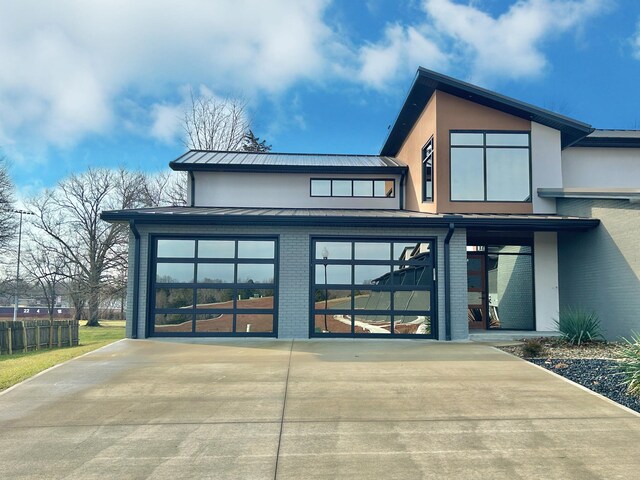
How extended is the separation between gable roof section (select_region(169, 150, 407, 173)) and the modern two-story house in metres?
2.19

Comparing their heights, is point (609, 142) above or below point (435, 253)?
above

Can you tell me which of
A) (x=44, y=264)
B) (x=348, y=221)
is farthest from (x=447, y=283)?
(x=44, y=264)

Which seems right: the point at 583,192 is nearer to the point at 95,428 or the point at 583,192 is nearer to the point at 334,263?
the point at 334,263

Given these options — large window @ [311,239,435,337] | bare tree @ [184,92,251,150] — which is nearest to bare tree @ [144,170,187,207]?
bare tree @ [184,92,251,150]

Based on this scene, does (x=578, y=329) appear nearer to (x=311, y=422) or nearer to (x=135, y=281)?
(x=311, y=422)

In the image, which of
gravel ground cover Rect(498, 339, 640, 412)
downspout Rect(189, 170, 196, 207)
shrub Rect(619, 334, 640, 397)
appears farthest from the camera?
downspout Rect(189, 170, 196, 207)

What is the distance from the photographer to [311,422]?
618 centimetres

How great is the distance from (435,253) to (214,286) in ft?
19.2

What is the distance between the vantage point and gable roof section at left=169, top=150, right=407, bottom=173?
53.5 ft

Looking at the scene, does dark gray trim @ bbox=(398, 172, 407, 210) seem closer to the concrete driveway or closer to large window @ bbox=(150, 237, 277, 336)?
large window @ bbox=(150, 237, 277, 336)

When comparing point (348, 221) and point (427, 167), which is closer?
point (348, 221)

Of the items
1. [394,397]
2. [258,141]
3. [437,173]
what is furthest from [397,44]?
[258,141]

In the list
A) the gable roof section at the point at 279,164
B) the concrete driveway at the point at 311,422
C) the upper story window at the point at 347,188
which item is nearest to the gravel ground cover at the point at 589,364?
the concrete driveway at the point at 311,422

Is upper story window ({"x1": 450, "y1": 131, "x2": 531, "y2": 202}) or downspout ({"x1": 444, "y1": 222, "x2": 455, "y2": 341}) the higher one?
upper story window ({"x1": 450, "y1": 131, "x2": 531, "y2": 202})
